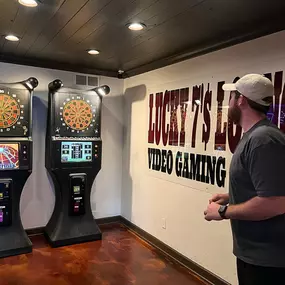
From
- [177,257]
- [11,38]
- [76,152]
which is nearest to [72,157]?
[76,152]

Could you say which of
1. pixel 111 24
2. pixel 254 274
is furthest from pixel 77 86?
pixel 254 274

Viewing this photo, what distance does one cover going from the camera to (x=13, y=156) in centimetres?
348

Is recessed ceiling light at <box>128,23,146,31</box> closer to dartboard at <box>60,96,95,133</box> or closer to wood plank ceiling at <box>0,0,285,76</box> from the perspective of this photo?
wood plank ceiling at <box>0,0,285,76</box>

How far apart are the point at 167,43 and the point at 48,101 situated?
68.4 inches

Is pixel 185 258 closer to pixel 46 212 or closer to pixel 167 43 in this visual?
pixel 46 212

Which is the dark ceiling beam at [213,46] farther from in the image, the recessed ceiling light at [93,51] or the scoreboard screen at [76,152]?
the scoreboard screen at [76,152]

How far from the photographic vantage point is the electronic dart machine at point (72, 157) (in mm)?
3756

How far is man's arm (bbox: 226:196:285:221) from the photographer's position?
145 cm

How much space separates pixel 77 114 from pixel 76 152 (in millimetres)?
464

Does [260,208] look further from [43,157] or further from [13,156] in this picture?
[43,157]

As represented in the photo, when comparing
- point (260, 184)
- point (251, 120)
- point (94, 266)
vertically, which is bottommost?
point (94, 266)

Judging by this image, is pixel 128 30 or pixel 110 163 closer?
pixel 128 30

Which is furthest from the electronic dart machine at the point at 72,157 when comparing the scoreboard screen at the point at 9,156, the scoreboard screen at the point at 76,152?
the scoreboard screen at the point at 9,156

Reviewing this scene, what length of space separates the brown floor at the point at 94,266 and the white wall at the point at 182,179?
0.93 ft
